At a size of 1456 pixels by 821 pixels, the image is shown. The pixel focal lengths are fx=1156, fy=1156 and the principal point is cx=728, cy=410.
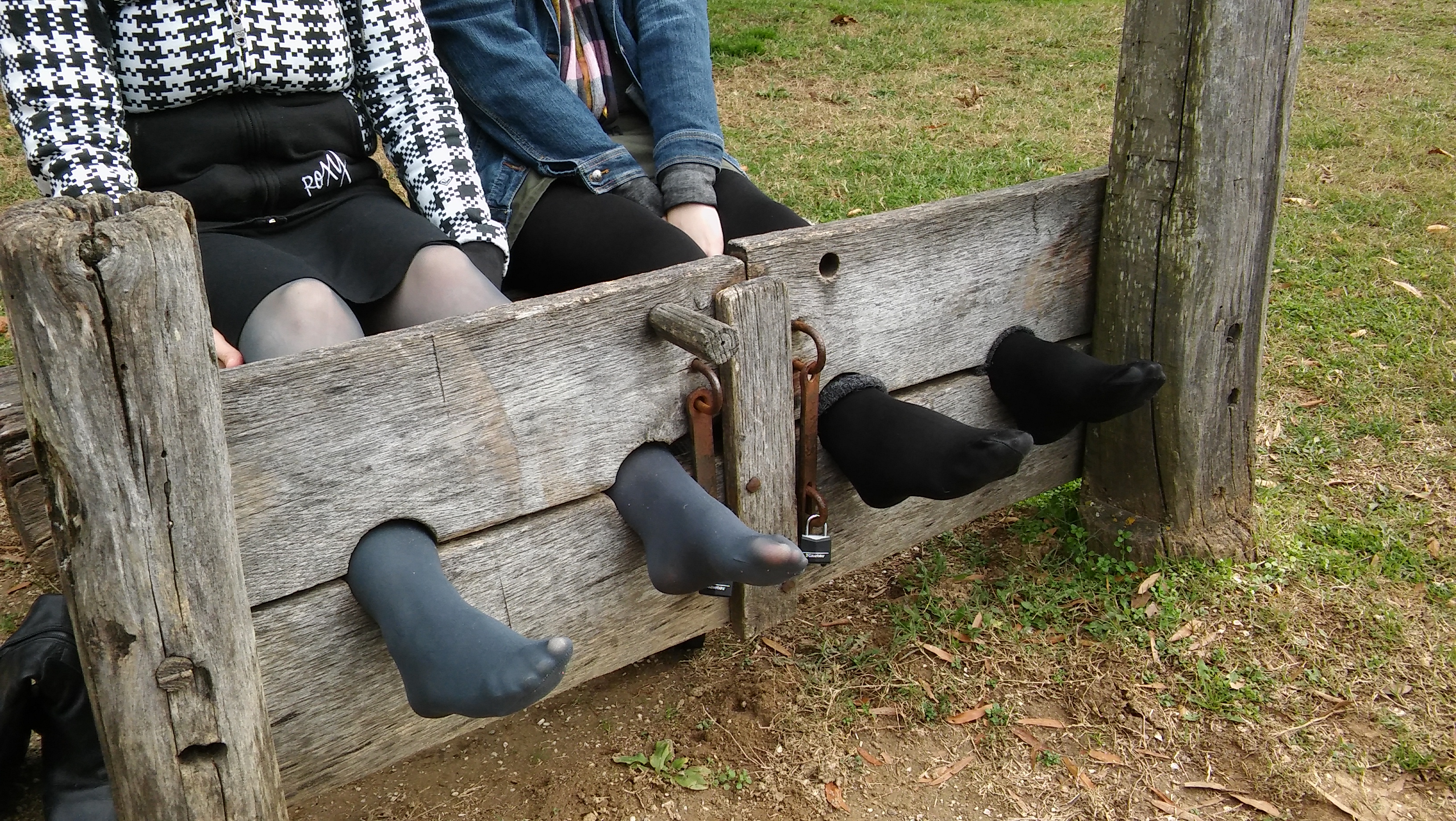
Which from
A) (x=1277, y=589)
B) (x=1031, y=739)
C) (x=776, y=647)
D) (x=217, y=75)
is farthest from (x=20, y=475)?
(x=1277, y=589)

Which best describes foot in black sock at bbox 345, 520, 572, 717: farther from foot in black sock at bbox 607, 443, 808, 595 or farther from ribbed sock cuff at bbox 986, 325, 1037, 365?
ribbed sock cuff at bbox 986, 325, 1037, 365

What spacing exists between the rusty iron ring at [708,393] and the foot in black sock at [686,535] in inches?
4.3

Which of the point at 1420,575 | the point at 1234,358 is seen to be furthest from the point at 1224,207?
the point at 1420,575

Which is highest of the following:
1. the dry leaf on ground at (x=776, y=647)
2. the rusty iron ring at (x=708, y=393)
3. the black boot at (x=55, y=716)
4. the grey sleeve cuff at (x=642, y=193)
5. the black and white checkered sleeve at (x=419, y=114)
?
the black and white checkered sleeve at (x=419, y=114)

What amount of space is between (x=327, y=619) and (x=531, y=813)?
2.04 ft

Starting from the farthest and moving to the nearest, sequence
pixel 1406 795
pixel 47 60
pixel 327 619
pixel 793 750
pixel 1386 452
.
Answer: pixel 1386 452
pixel 793 750
pixel 1406 795
pixel 47 60
pixel 327 619

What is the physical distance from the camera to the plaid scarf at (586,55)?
8.59ft

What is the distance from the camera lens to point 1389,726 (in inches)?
87.7

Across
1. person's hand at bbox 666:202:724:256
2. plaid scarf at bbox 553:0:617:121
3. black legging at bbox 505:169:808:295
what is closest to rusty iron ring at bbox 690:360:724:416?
black legging at bbox 505:169:808:295

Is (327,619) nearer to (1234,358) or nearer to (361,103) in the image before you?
(361,103)

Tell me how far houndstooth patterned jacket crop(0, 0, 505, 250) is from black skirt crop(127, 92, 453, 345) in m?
0.04

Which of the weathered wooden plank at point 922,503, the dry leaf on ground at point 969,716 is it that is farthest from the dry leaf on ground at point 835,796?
the weathered wooden plank at point 922,503

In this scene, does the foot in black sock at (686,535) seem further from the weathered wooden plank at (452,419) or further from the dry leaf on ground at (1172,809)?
the dry leaf on ground at (1172,809)

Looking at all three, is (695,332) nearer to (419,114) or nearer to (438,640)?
(438,640)
